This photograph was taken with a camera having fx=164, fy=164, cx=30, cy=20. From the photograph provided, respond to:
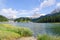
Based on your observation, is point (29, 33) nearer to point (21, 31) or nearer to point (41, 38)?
point (21, 31)

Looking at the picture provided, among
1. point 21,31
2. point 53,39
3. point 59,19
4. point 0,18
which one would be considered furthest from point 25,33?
point 0,18

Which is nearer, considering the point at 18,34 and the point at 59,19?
the point at 18,34

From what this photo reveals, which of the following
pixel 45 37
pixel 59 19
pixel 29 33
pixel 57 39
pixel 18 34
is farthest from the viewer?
pixel 59 19

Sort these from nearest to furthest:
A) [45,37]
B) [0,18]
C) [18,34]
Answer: [45,37], [18,34], [0,18]

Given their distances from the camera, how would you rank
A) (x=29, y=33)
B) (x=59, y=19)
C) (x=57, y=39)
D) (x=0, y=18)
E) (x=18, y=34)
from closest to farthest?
(x=57, y=39), (x=18, y=34), (x=29, y=33), (x=59, y=19), (x=0, y=18)

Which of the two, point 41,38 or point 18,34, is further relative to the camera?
point 18,34

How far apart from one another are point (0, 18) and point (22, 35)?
176m

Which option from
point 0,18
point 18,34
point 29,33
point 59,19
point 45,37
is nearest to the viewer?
point 45,37

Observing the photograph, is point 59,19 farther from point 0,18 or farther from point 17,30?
point 17,30

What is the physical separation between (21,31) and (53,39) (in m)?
8.83

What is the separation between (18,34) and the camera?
20453 mm

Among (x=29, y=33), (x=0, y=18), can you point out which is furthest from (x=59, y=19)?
(x=29, y=33)

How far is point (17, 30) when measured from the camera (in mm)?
21672

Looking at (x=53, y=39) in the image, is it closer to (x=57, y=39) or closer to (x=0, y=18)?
(x=57, y=39)
